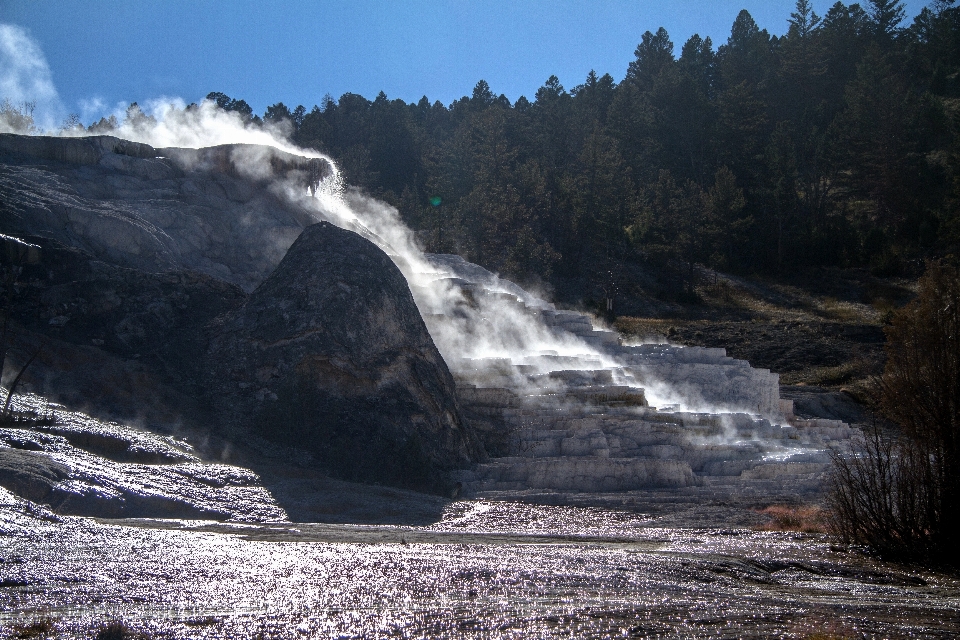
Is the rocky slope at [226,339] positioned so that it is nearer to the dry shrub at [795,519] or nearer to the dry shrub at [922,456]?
the dry shrub at [795,519]

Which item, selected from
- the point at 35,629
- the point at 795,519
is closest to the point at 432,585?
the point at 35,629

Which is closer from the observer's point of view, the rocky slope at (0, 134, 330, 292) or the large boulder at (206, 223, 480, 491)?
the large boulder at (206, 223, 480, 491)

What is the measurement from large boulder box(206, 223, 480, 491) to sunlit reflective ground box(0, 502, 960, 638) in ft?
13.9

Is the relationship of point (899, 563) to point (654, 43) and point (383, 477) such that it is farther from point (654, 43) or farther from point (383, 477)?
point (654, 43)

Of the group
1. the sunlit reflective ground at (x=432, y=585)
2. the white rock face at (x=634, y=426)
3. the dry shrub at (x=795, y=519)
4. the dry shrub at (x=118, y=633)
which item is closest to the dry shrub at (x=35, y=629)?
the sunlit reflective ground at (x=432, y=585)

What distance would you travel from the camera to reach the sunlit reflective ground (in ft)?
24.3

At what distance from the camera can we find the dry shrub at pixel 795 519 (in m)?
13.5

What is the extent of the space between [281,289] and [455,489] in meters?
5.76

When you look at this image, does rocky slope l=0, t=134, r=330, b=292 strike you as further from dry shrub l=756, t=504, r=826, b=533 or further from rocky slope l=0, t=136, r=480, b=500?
dry shrub l=756, t=504, r=826, b=533

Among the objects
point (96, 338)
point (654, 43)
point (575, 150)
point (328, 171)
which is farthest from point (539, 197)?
point (96, 338)

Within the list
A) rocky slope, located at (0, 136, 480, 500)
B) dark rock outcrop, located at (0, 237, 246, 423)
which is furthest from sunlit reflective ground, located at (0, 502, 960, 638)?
dark rock outcrop, located at (0, 237, 246, 423)

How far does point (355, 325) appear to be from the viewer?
1759cm

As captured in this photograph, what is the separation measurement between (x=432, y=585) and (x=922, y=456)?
693cm

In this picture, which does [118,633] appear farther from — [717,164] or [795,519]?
[717,164]
